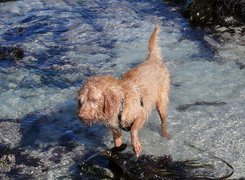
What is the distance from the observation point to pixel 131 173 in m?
6.92

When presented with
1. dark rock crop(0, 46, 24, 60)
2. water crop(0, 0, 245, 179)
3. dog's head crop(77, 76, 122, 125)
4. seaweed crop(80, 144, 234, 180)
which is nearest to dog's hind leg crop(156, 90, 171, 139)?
water crop(0, 0, 245, 179)

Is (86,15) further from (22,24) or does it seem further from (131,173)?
(131,173)

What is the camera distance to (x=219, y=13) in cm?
1295

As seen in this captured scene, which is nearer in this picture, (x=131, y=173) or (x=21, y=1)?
(x=131, y=173)

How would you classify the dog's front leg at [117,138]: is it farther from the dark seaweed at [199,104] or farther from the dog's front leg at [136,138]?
the dark seaweed at [199,104]

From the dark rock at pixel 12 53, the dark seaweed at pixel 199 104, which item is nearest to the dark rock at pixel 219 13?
the dark seaweed at pixel 199 104

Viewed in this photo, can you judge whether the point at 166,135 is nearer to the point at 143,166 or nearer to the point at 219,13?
the point at 143,166

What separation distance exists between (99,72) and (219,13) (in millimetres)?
4302

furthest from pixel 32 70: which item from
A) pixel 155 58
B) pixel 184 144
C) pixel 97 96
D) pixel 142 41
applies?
pixel 97 96

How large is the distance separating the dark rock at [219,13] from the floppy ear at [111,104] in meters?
7.29

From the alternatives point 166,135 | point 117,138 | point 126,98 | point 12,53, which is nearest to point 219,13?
point 12,53

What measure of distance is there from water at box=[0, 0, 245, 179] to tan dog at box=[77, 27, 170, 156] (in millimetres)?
945

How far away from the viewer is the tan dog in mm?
6035

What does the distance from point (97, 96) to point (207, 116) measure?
333 centimetres
